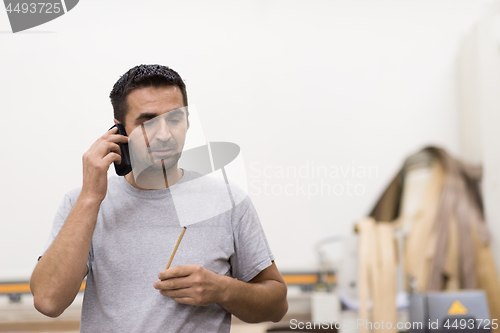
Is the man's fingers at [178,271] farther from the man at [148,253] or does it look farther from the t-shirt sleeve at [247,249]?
the t-shirt sleeve at [247,249]

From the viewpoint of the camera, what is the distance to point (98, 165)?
0.77m

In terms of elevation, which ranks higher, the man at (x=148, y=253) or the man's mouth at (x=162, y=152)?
the man's mouth at (x=162, y=152)

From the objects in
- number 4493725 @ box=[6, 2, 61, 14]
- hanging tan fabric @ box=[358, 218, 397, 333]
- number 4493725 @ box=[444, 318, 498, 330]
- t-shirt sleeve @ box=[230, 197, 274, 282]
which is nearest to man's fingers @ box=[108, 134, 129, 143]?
t-shirt sleeve @ box=[230, 197, 274, 282]

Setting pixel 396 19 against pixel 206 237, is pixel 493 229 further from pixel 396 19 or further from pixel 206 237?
pixel 206 237

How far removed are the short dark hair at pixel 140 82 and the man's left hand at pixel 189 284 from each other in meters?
0.36

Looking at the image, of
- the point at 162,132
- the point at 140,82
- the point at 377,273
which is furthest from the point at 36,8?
the point at 377,273

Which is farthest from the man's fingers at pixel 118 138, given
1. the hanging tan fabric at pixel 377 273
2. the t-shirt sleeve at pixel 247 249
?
the hanging tan fabric at pixel 377 273

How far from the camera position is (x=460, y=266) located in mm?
1423

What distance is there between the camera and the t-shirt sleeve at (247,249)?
0.83m

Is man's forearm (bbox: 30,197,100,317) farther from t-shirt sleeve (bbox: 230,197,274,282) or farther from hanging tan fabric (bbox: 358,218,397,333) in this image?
hanging tan fabric (bbox: 358,218,397,333)

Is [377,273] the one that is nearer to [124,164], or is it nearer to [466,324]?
[466,324]

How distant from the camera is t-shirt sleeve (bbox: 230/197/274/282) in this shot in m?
0.83

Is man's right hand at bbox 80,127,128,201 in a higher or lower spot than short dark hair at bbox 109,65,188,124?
lower

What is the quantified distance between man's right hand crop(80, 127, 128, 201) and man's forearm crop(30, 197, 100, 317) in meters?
0.03
